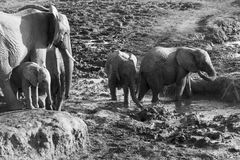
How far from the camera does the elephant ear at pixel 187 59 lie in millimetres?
14484

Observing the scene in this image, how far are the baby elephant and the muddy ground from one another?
3.43ft

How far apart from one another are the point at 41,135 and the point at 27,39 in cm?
258

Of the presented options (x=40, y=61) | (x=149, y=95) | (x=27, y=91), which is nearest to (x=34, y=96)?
(x=27, y=91)

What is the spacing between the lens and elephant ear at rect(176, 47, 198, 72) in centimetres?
1448

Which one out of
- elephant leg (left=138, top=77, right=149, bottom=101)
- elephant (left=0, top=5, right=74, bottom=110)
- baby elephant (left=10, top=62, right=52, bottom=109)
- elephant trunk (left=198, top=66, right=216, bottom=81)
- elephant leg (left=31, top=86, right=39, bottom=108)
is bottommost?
elephant leg (left=138, top=77, right=149, bottom=101)

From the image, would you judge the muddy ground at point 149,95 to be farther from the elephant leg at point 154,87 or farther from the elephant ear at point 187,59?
the elephant ear at point 187,59

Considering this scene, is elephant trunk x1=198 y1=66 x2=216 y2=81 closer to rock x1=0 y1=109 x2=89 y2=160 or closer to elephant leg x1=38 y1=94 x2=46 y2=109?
elephant leg x1=38 y1=94 x2=46 y2=109

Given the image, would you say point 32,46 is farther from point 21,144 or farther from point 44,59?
point 21,144

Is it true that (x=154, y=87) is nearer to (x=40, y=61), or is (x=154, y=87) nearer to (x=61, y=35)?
(x=61, y=35)

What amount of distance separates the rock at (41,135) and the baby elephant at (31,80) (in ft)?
3.62

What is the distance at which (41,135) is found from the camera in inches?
374

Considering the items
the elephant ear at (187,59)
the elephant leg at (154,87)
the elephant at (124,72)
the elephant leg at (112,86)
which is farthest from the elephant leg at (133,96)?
the elephant ear at (187,59)

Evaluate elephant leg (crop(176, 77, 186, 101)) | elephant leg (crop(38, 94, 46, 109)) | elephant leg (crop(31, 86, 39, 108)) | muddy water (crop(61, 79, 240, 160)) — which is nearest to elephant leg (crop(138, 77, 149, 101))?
muddy water (crop(61, 79, 240, 160))

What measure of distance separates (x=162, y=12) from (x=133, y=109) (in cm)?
1157
